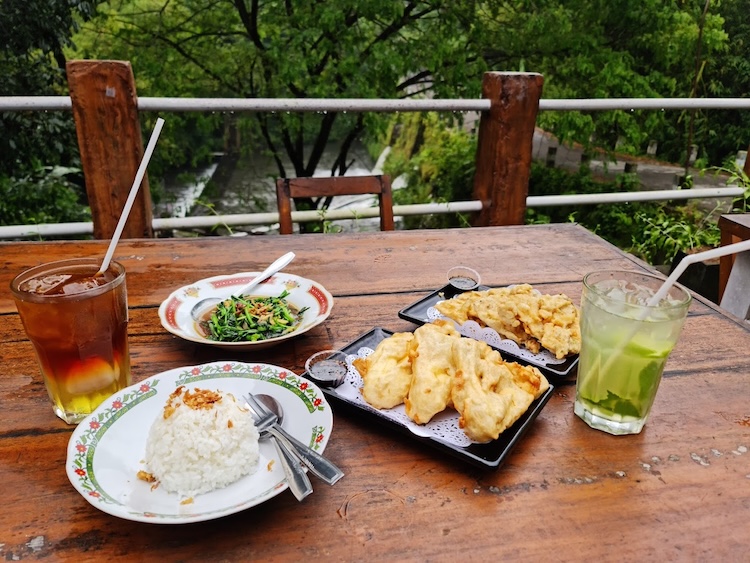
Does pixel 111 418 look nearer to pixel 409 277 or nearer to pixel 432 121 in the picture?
pixel 409 277

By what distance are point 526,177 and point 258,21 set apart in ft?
13.9

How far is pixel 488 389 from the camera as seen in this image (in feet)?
3.05

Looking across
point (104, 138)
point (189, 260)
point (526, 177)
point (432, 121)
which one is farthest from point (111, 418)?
point (432, 121)

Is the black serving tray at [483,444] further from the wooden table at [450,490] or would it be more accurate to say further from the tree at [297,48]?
the tree at [297,48]

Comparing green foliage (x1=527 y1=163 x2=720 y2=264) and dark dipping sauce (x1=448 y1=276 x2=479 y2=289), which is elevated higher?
dark dipping sauce (x1=448 y1=276 x2=479 y2=289)

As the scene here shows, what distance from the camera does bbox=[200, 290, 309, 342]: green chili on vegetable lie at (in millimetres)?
1175

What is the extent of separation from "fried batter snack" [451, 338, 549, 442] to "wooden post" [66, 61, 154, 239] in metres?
1.81

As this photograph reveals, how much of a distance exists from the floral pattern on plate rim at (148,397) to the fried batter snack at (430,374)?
0.16 metres

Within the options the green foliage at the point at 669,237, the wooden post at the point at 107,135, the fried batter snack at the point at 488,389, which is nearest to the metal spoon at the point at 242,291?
the fried batter snack at the point at 488,389

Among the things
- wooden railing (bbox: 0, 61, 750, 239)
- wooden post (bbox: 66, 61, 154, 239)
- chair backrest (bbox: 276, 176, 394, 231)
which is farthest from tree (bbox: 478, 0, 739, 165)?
wooden post (bbox: 66, 61, 154, 239)

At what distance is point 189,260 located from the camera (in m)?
1.64

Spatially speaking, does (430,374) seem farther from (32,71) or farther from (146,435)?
(32,71)

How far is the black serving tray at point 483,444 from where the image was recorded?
837 mm

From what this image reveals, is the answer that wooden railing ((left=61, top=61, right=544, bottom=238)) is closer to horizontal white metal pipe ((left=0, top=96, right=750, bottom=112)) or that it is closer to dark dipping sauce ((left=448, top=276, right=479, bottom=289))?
horizontal white metal pipe ((left=0, top=96, right=750, bottom=112))
